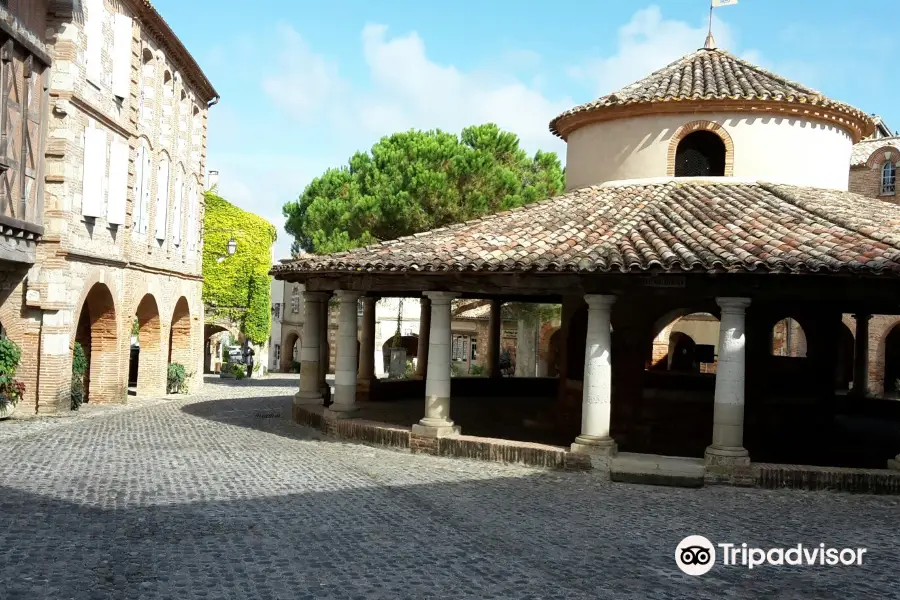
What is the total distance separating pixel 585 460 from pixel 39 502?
24.7 ft

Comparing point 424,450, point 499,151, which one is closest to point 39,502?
point 424,450

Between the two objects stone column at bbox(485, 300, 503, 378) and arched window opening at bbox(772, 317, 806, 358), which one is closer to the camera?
stone column at bbox(485, 300, 503, 378)

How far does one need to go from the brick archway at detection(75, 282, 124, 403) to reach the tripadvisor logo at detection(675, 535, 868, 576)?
15775 millimetres

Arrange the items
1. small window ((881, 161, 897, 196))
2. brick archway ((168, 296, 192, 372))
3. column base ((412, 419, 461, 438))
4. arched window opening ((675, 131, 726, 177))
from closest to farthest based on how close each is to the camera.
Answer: column base ((412, 419, 461, 438)) → arched window opening ((675, 131, 726, 177)) → brick archway ((168, 296, 192, 372)) → small window ((881, 161, 897, 196))

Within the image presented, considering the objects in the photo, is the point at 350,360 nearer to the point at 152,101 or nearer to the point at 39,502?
the point at 39,502

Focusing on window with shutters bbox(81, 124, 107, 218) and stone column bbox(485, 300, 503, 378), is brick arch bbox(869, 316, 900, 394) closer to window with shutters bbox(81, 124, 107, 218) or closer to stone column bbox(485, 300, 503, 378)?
stone column bbox(485, 300, 503, 378)

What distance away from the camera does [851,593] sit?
7.49 m

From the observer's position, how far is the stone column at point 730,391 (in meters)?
12.5

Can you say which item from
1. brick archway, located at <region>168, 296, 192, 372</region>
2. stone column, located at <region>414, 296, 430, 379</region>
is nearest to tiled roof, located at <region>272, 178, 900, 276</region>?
stone column, located at <region>414, 296, 430, 379</region>

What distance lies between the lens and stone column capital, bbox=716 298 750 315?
1248 cm

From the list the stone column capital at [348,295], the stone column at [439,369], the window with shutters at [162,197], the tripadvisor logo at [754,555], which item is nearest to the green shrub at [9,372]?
the stone column capital at [348,295]

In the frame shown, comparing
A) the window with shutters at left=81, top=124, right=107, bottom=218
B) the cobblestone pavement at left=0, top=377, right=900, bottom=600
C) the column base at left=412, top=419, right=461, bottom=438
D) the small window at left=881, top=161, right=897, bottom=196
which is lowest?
the cobblestone pavement at left=0, top=377, right=900, bottom=600

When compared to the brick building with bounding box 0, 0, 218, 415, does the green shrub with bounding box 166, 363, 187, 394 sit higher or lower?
lower

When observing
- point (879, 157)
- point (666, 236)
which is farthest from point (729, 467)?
point (879, 157)
